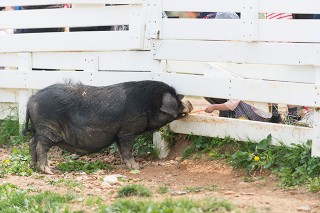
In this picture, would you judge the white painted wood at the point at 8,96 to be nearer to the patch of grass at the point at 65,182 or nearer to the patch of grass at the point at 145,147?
the patch of grass at the point at 145,147

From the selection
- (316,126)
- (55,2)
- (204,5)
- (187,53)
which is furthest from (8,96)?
(316,126)

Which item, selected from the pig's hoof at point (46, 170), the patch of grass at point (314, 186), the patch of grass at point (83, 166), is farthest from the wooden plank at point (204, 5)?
the pig's hoof at point (46, 170)

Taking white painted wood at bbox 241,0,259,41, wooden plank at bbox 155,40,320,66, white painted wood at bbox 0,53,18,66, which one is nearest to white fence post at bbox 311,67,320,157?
wooden plank at bbox 155,40,320,66

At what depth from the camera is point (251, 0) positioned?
24.9ft

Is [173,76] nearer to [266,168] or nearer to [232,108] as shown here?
[232,108]

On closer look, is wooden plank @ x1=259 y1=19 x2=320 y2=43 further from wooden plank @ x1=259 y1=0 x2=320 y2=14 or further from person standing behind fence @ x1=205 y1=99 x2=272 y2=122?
person standing behind fence @ x1=205 y1=99 x2=272 y2=122

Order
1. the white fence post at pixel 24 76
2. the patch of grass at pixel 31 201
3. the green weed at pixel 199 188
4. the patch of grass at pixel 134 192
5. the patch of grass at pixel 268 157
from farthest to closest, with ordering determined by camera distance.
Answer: the white fence post at pixel 24 76
the patch of grass at pixel 268 157
the green weed at pixel 199 188
the patch of grass at pixel 134 192
the patch of grass at pixel 31 201

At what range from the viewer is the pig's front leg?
823 cm

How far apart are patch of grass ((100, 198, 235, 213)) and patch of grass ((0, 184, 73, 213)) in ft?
2.02

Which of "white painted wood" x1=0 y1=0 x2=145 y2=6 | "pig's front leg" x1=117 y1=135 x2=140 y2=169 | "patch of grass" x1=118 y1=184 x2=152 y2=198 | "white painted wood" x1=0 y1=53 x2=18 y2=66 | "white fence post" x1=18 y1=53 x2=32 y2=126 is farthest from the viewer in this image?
"white painted wood" x1=0 y1=53 x2=18 y2=66

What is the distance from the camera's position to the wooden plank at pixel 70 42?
28.7 feet

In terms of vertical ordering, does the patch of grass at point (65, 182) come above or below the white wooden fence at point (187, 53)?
below

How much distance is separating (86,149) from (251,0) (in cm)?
237

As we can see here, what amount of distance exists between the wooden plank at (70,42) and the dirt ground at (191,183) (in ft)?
4.17
